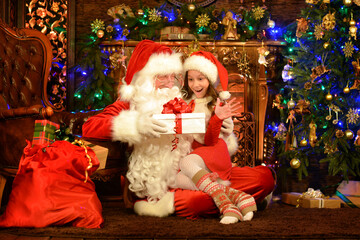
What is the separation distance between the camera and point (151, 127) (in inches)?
96.7

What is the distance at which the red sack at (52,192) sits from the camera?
7.41 ft

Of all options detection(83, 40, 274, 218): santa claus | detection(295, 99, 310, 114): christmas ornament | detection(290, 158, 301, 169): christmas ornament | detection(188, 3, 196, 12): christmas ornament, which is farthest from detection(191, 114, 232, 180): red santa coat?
detection(188, 3, 196, 12): christmas ornament

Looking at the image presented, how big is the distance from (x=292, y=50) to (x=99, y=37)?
1980 millimetres

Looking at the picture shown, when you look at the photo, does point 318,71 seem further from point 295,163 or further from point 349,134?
point 295,163

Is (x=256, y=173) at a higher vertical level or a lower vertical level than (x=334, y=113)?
lower

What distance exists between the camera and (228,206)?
94.4 inches

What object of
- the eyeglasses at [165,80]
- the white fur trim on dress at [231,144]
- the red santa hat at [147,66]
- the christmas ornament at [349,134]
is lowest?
the white fur trim on dress at [231,144]

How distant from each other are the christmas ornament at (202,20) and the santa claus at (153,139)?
142cm

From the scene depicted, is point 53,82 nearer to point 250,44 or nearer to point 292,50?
point 250,44

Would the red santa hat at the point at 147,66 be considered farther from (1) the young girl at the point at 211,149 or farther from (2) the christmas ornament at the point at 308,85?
(2) the christmas ornament at the point at 308,85

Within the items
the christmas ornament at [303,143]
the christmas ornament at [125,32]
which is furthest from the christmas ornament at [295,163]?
the christmas ornament at [125,32]

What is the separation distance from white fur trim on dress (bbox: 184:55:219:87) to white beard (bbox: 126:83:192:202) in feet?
0.86

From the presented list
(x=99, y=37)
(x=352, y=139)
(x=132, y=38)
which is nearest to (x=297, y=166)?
(x=352, y=139)

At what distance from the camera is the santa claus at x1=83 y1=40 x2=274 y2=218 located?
2.53 metres
